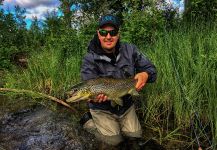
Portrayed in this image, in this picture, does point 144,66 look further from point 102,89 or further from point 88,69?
point 102,89

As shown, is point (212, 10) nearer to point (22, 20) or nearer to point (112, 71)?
point (112, 71)

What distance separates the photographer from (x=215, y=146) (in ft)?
15.1

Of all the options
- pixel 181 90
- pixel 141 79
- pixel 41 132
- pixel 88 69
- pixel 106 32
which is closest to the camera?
pixel 181 90

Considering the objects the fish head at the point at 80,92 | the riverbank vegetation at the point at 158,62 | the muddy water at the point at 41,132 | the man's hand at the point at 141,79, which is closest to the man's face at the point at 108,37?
the man's hand at the point at 141,79

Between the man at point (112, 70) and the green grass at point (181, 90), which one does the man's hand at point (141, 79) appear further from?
the green grass at point (181, 90)

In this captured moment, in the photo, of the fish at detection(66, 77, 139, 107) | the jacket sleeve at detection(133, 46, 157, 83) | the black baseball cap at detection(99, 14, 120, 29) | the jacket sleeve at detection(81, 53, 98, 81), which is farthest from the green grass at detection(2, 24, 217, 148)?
the jacket sleeve at detection(81, 53, 98, 81)

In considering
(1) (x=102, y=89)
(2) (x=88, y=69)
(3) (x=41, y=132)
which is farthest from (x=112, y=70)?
(3) (x=41, y=132)

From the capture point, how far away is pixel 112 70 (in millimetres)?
5316

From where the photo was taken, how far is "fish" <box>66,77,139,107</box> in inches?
179

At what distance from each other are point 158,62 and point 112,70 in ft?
3.93

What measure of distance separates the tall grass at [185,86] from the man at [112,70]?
34cm

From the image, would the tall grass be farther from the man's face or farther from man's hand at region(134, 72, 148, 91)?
the man's face

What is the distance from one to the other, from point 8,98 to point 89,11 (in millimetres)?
6314

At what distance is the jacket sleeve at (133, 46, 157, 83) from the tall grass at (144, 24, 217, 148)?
277 millimetres
